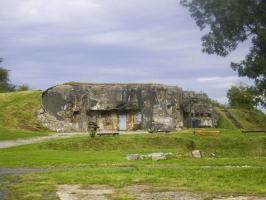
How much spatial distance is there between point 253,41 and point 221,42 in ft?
5.91

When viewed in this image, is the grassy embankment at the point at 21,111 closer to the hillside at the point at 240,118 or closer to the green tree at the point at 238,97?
the hillside at the point at 240,118

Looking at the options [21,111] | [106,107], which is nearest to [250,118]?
[106,107]

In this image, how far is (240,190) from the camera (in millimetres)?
16125

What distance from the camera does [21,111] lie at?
67250 mm

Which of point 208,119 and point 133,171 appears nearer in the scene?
point 133,171

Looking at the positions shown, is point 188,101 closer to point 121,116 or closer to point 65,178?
point 121,116

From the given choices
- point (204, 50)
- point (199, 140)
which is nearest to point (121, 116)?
point (199, 140)

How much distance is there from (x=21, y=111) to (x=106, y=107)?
34.5 feet

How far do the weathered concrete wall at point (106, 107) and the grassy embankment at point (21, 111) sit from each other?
1.62 m

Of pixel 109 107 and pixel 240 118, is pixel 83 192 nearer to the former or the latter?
pixel 109 107

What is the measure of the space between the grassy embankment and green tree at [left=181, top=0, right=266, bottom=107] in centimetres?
3170

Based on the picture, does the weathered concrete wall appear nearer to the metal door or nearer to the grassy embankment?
the metal door

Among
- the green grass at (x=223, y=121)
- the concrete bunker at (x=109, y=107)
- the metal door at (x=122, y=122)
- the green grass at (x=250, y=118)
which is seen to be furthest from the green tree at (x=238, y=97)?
the metal door at (x=122, y=122)

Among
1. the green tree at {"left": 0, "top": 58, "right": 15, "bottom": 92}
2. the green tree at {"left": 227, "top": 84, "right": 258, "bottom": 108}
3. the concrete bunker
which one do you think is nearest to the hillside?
the green tree at {"left": 227, "top": 84, "right": 258, "bottom": 108}
